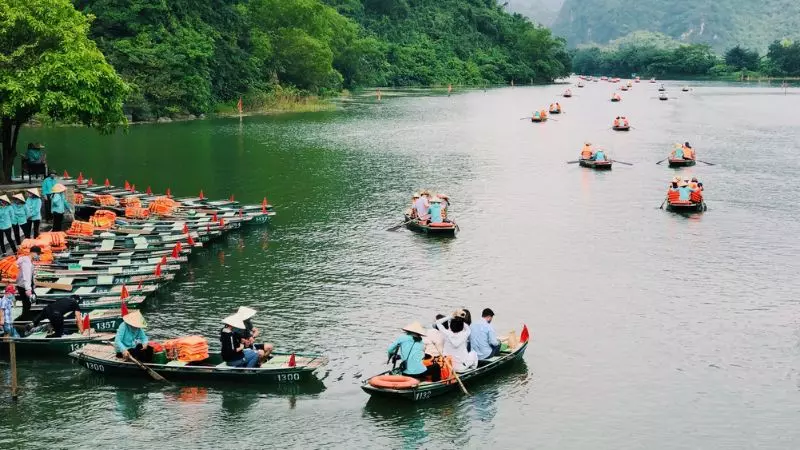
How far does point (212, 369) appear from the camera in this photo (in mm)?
23781

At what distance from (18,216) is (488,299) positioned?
1812 centimetres

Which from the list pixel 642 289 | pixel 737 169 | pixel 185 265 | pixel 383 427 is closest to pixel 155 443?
pixel 383 427

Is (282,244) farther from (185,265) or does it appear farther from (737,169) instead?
(737,169)

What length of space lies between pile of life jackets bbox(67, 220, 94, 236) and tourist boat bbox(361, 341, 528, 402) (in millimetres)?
18011

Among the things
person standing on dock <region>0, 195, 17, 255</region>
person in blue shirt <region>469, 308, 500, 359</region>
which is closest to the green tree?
person standing on dock <region>0, 195, 17, 255</region>

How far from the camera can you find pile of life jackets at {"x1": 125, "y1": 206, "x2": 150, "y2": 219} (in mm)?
40969

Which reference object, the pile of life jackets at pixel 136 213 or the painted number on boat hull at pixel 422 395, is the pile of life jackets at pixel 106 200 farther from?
the painted number on boat hull at pixel 422 395

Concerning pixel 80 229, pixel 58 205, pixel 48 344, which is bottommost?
pixel 48 344

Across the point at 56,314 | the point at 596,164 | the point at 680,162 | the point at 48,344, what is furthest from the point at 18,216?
the point at 680,162

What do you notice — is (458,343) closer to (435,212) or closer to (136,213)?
(435,212)

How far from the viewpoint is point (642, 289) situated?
33.8 meters

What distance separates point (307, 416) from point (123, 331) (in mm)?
5545

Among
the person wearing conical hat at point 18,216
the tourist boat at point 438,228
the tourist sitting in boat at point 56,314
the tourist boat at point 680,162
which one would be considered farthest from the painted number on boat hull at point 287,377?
the tourist boat at point 680,162

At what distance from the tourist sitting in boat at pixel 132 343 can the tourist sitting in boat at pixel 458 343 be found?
308 inches
